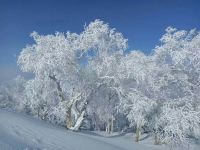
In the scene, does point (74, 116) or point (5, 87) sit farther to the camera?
point (5, 87)

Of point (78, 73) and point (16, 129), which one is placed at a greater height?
point (78, 73)

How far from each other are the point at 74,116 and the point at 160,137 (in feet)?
24.0

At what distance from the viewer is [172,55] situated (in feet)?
107

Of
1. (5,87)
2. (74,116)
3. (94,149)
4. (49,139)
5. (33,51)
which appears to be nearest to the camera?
(49,139)

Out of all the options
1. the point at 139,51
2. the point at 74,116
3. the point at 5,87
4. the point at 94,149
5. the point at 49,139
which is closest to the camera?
the point at 49,139

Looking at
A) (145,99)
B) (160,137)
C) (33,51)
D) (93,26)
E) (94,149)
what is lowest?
(94,149)

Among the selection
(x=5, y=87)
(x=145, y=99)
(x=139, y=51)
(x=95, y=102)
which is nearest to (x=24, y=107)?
(x=5, y=87)

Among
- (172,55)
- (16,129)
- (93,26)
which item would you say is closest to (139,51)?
(172,55)

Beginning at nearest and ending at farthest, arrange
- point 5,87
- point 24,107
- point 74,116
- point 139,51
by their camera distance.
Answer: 1. point 74,116
2. point 139,51
3. point 24,107
4. point 5,87

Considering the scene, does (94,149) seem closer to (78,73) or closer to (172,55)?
(78,73)

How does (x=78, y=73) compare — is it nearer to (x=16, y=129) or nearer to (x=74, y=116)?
(x=74, y=116)

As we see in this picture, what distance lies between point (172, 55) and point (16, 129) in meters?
18.4

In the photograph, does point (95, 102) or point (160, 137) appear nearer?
point (160, 137)

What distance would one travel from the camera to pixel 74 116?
108 feet
